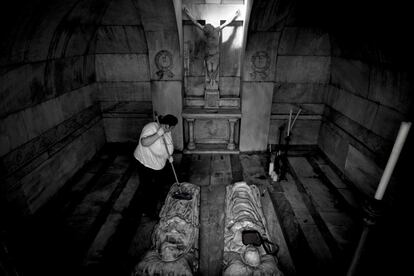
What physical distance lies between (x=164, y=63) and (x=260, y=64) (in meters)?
2.75

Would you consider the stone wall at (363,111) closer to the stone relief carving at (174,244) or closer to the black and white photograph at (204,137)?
the black and white photograph at (204,137)

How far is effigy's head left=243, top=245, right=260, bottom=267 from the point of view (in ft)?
11.0

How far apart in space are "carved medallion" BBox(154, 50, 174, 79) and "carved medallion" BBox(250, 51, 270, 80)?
2.36 m

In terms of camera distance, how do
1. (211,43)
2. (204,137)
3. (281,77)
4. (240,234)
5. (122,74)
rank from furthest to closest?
(204,137) < (122,74) < (281,77) < (211,43) < (240,234)

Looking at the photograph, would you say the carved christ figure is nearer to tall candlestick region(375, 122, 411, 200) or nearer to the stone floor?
the stone floor

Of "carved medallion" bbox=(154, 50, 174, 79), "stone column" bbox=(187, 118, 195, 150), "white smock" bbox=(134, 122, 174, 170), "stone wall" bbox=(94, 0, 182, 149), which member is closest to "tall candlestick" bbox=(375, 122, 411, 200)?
"white smock" bbox=(134, 122, 174, 170)

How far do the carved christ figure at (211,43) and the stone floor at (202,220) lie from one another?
2.84 metres

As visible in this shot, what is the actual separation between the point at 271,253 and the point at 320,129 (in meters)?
5.56

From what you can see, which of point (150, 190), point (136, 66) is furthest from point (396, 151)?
point (136, 66)

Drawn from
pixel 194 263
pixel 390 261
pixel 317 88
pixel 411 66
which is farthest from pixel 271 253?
Answer: pixel 317 88

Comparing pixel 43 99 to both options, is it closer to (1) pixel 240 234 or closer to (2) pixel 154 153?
(2) pixel 154 153

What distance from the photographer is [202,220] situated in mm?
5039

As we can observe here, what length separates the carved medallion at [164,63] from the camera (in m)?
6.89

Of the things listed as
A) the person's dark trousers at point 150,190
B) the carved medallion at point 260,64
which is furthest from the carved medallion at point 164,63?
the person's dark trousers at point 150,190
